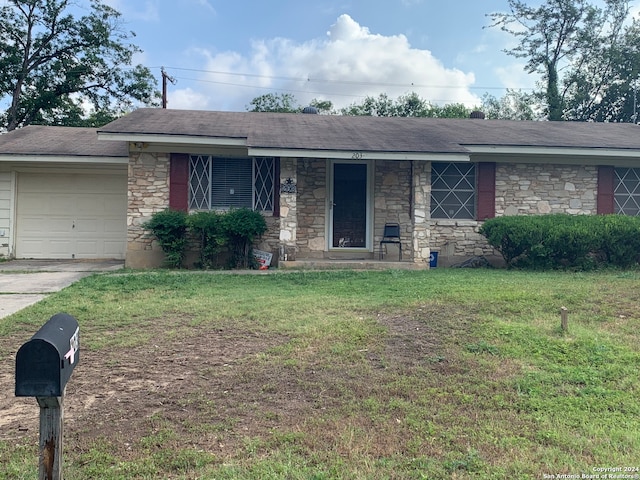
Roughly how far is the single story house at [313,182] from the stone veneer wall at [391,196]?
0.08ft

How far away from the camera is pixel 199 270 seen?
1002 centimetres

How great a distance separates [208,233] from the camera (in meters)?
9.98

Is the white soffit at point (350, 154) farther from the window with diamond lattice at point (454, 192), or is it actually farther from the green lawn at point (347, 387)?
the green lawn at point (347, 387)

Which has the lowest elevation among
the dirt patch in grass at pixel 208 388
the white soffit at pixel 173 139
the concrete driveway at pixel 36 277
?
the dirt patch in grass at pixel 208 388

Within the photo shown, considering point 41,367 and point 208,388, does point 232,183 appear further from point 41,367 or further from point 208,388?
point 41,367

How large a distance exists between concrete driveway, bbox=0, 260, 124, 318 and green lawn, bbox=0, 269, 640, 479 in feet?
2.20

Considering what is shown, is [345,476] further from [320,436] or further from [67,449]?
[67,449]

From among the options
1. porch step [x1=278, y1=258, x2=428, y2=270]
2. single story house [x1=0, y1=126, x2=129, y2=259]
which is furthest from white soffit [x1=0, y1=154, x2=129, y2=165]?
porch step [x1=278, y1=258, x2=428, y2=270]

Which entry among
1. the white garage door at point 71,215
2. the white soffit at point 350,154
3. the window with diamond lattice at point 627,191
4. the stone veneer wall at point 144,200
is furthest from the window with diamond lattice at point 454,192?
the white garage door at point 71,215

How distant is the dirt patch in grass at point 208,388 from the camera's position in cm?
286

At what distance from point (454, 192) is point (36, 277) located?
9318 millimetres

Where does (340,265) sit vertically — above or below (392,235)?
below

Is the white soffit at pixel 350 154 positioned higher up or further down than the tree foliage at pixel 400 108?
further down

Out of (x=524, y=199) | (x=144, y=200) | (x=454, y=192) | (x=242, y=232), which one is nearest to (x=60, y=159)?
(x=144, y=200)
